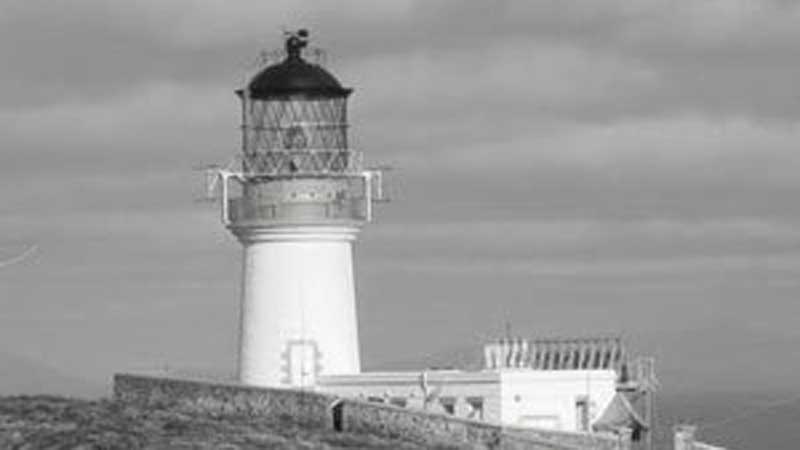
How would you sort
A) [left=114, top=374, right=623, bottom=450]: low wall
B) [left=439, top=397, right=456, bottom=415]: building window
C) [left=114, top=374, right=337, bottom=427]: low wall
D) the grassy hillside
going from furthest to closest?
[left=439, top=397, right=456, bottom=415]: building window
[left=114, top=374, right=337, bottom=427]: low wall
[left=114, top=374, right=623, bottom=450]: low wall
the grassy hillside

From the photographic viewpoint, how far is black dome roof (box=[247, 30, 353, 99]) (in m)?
56.0

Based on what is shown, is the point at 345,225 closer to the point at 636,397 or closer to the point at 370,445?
the point at 636,397

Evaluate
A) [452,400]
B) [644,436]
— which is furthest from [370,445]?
[644,436]

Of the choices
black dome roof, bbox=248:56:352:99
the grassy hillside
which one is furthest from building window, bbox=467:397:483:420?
black dome roof, bbox=248:56:352:99

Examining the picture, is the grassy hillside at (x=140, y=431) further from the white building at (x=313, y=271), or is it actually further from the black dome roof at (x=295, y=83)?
the black dome roof at (x=295, y=83)

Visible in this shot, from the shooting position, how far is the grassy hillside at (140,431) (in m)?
39.2

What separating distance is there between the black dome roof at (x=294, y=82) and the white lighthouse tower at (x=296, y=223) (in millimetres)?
24

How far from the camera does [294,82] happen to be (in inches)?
2201

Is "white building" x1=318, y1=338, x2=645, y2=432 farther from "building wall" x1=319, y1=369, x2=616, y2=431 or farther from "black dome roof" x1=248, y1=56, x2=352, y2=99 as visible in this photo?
"black dome roof" x1=248, y1=56, x2=352, y2=99

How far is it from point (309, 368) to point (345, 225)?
3.45 meters

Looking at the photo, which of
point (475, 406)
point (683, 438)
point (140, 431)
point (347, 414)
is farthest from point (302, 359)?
point (140, 431)

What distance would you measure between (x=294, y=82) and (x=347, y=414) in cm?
1249

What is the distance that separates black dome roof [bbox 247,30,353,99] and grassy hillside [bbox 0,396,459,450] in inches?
449

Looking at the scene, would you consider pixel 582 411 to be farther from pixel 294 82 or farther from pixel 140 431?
pixel 140 431
